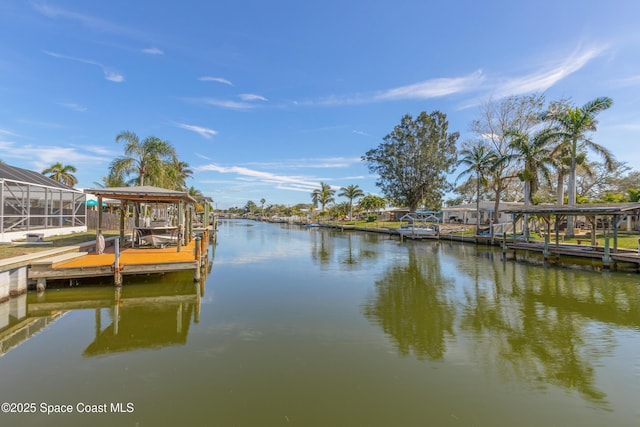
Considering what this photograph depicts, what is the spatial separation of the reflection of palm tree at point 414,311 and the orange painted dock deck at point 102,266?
6.62m

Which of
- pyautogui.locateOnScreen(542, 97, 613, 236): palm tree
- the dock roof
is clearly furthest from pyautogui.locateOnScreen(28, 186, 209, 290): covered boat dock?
pyautogui.locateOnScreen(542, 97, 613, 236): palm tree

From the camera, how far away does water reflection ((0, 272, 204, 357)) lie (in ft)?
22.5

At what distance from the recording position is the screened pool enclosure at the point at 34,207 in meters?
16.0

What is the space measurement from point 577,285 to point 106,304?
16.8 meters

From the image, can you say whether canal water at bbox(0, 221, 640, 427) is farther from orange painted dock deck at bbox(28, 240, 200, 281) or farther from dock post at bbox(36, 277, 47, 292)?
orange painted dock deck at bbox(28, 240, 200, 281)

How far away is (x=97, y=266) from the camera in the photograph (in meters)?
10.3

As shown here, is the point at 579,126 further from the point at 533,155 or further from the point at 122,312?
the point at 122,312

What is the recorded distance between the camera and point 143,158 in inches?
936

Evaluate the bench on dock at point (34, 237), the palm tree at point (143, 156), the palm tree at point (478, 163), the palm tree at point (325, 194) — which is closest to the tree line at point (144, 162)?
the palm tree at point (143, 156)

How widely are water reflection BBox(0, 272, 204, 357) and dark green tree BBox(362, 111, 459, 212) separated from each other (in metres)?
39.5

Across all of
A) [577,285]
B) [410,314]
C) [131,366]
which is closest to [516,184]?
[577,285]

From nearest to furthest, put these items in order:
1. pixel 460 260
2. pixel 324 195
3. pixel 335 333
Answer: pixel 335 333
pixel 460 260
pixel 324 195

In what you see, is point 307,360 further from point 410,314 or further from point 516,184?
point 516,184

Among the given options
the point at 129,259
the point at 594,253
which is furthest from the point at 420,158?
the point at 129,259
